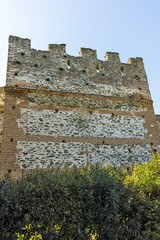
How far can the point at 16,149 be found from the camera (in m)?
9.42

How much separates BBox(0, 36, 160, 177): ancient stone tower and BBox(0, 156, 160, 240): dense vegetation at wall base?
3484mm

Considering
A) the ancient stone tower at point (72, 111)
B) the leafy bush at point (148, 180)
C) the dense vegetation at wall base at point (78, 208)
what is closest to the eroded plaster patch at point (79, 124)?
the ancient stone tower at point (72, 111)

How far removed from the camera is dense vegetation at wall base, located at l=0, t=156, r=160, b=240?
15.6ft

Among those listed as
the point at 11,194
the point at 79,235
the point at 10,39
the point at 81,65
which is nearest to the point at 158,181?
the point at 79,235

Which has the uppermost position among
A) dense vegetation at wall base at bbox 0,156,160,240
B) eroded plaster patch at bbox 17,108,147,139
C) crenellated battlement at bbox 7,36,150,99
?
crenellated battlement at bbox 7,36,150,99

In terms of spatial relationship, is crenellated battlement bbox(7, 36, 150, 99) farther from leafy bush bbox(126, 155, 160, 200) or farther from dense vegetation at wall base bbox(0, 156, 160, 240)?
dense vegetation at wall base bbox(0, 156, 160, 240)

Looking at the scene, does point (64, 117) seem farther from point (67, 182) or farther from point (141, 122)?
point (67, 182)

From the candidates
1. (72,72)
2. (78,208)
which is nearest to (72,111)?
(72,72)

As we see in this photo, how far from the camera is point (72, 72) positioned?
12.5 metres

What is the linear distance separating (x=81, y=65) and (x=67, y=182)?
28.3ft

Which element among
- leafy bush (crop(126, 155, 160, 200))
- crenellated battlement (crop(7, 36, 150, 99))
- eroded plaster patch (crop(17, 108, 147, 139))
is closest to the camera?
leafy bush (crop(126, 155, 160, 200))

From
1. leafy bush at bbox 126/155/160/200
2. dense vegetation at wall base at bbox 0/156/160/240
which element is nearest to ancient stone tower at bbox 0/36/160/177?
leafy bush at bbox 126/155/160/200

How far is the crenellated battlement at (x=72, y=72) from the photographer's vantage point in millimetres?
11555

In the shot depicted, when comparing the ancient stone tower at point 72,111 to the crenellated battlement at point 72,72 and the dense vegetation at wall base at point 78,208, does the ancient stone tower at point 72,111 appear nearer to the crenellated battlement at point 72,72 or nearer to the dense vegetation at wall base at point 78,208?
the crenellated battlement at point 72,72
